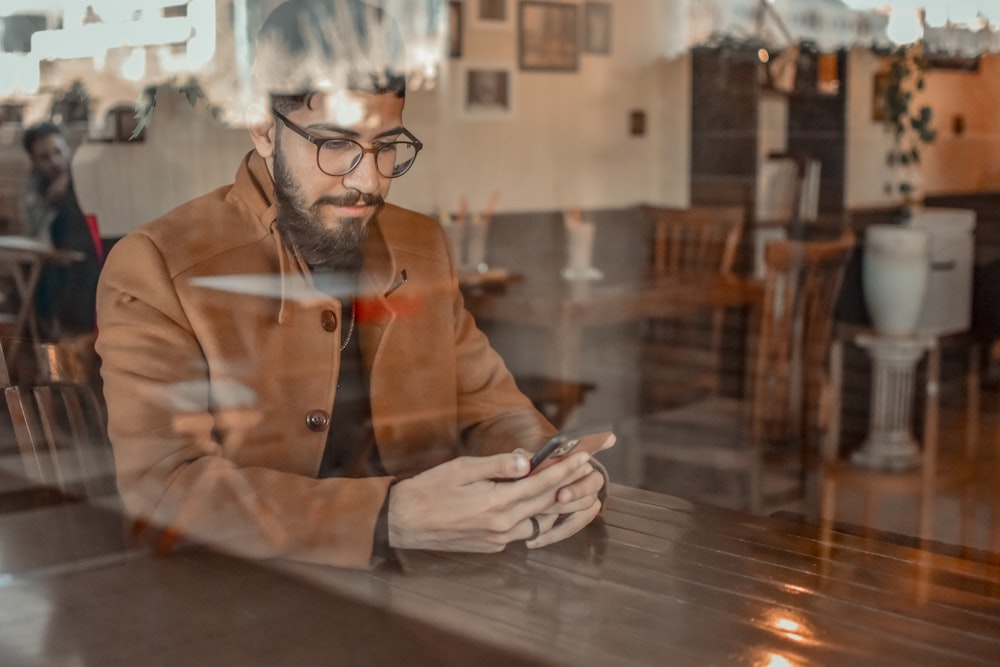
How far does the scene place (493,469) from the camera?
1.04m

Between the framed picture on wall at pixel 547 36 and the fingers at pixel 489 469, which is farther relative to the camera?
the framed picture on wall at pixel 547 36

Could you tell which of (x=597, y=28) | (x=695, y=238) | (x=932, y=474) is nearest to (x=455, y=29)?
(x=597, y=28)

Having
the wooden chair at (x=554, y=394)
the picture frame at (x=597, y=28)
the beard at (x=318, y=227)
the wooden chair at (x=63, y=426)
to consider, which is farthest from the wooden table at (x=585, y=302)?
the wooden chair at (x=63, y=426)

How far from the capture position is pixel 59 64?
3.53 feet

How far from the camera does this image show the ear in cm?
105

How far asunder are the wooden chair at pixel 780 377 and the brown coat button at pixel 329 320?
3.18 ft

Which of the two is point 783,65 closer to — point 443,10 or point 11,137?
point 443,10

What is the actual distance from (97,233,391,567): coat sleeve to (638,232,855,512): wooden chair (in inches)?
39.9

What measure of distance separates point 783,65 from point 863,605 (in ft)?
4.20

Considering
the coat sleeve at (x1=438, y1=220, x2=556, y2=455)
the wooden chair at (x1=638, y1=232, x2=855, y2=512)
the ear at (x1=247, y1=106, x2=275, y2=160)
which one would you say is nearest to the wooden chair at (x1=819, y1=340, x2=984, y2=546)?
the wooden chair at (x1=638, y1=232, x2=855, y2=512)

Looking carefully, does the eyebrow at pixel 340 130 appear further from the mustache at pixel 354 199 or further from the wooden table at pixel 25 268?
the wooden table at pixel 25 268

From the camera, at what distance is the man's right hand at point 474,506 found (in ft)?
3.39

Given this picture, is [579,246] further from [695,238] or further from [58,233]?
[58,233]

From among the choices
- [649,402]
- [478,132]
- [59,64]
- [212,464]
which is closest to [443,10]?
[478,132]
